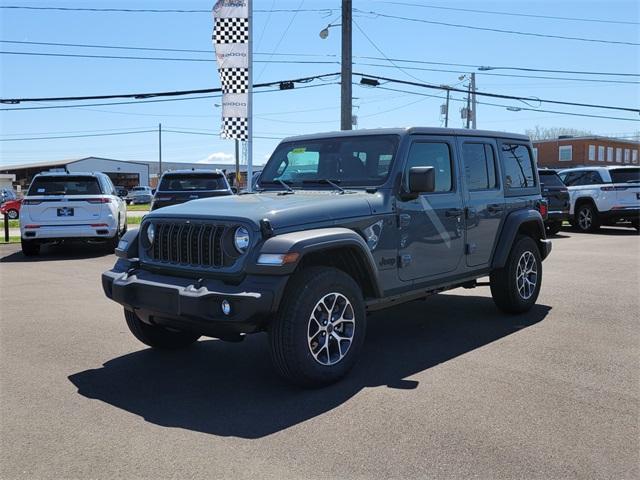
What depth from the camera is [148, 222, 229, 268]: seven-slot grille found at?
4.31 metres

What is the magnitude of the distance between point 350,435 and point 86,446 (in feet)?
4.96

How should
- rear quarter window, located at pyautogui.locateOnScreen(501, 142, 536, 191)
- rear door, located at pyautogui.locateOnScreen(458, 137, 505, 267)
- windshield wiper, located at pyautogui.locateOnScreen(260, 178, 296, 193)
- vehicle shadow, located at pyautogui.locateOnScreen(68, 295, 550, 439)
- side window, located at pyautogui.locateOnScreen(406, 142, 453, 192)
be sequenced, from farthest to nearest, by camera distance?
1. rear quarter window, located at pyautogui.locateOnScreen(501, 142, 536, 191)
2. rear door, located at pyautogui.locateOnScreen(458, 137, 505, 267)
3. windshield wiper, located at pyautogui.locateOnScreen(260, 178, 296, 193)
4. side window, located at pyautogui.locateOnScreen(406, 142, 453, 192)
5. vehicle shadow, located at pyautogui.locateOnScreen(68, 295, 550, 439)

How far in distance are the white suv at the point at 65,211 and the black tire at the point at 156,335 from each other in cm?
740

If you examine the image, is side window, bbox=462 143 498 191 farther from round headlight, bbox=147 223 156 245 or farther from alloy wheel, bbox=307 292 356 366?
round headlight, bbox=147 223 156 245

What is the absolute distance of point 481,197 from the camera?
19.9 feet

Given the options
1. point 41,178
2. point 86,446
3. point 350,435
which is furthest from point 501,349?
point 41,178

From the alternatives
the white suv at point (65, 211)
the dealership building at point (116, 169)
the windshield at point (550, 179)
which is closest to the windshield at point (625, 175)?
the windshield at point (550, 179)

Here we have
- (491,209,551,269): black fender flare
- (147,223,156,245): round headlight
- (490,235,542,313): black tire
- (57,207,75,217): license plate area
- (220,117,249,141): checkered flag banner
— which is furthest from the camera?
(220,117,249,141): checkered flag banner

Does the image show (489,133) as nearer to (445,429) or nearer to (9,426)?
(445,429)

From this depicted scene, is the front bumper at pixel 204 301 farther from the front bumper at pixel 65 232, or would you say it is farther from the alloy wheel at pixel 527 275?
the front bumper at pixel 65 232

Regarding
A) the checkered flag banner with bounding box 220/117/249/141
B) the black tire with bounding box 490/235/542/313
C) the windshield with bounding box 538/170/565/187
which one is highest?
the checkered flag banner with bounding box 220/117/249/141

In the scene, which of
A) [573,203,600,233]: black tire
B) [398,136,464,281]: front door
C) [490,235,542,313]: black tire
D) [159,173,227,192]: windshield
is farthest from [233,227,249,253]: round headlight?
[573,203,600,233]: black tire

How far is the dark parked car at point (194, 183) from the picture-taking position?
12.6m

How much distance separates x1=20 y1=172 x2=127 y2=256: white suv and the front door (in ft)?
27.5
